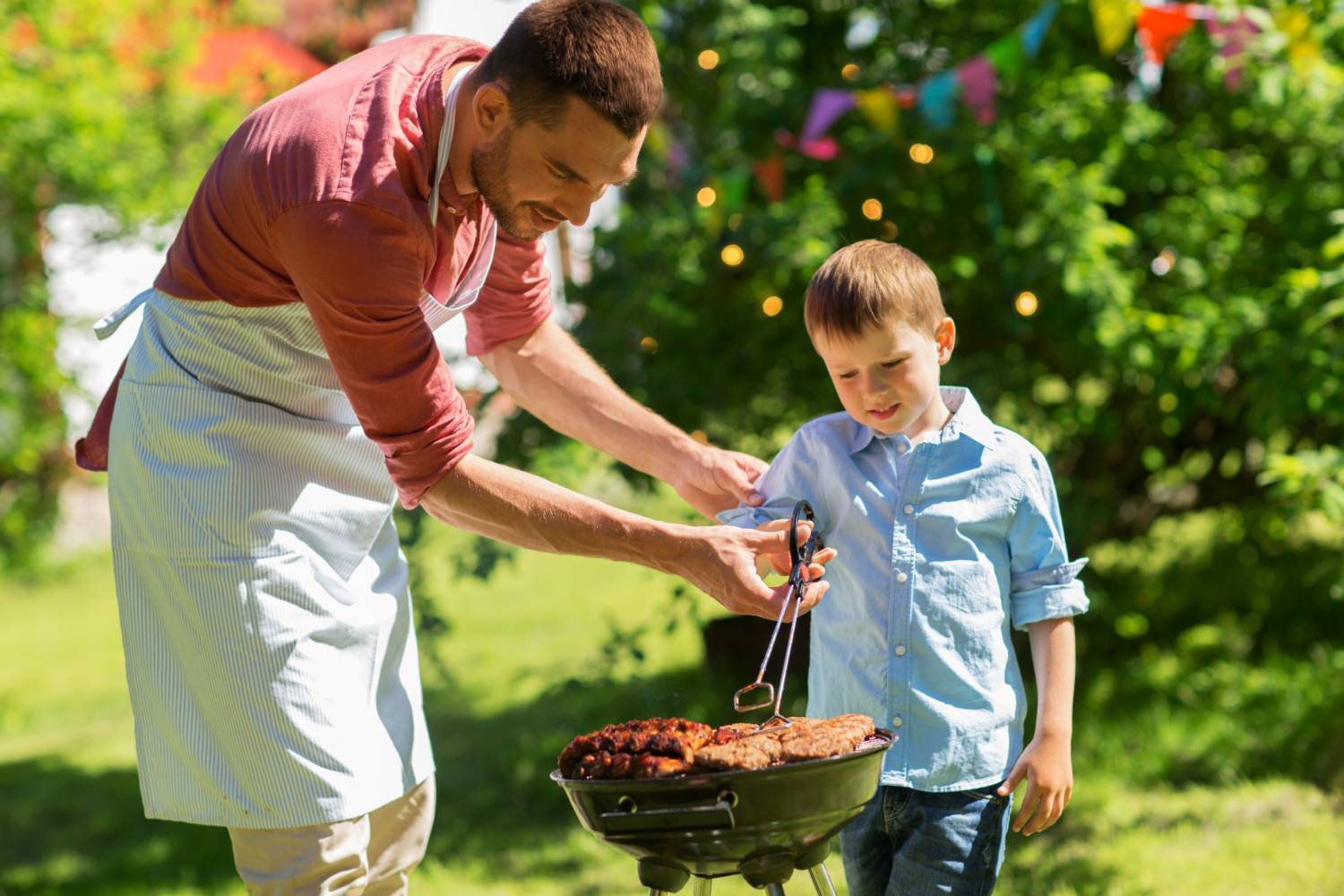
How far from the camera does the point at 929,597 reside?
7.67 ft

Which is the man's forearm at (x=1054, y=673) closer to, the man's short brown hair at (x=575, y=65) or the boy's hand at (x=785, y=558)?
the boy's hand at (x=785, y=558)

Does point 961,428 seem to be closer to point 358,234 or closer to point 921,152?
point 358,234

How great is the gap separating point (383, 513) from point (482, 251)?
52 cm

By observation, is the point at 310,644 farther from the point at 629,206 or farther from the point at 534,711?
the point at 534,711

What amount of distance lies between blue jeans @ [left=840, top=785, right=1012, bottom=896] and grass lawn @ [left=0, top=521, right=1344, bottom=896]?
0.44m

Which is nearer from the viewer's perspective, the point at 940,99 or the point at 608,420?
the point at 608,420

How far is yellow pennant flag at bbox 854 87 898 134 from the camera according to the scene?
4535 mm

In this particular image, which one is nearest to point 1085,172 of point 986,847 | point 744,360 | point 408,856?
point 744,360

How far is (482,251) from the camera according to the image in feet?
8.61

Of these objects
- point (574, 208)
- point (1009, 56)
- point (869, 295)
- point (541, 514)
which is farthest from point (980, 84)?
point (541, 514)

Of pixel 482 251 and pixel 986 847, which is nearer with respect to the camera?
pixel 986 847

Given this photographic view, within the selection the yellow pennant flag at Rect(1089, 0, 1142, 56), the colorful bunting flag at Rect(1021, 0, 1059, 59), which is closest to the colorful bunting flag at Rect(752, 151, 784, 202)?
the colorful bunting flag at Rect(1021, 0, 1059, 59)

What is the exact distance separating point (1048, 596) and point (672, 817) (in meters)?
0.85

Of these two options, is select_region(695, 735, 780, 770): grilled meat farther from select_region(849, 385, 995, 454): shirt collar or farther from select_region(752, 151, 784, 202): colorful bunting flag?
select_region(752, 151, 784, 202): colorful bunting flag
